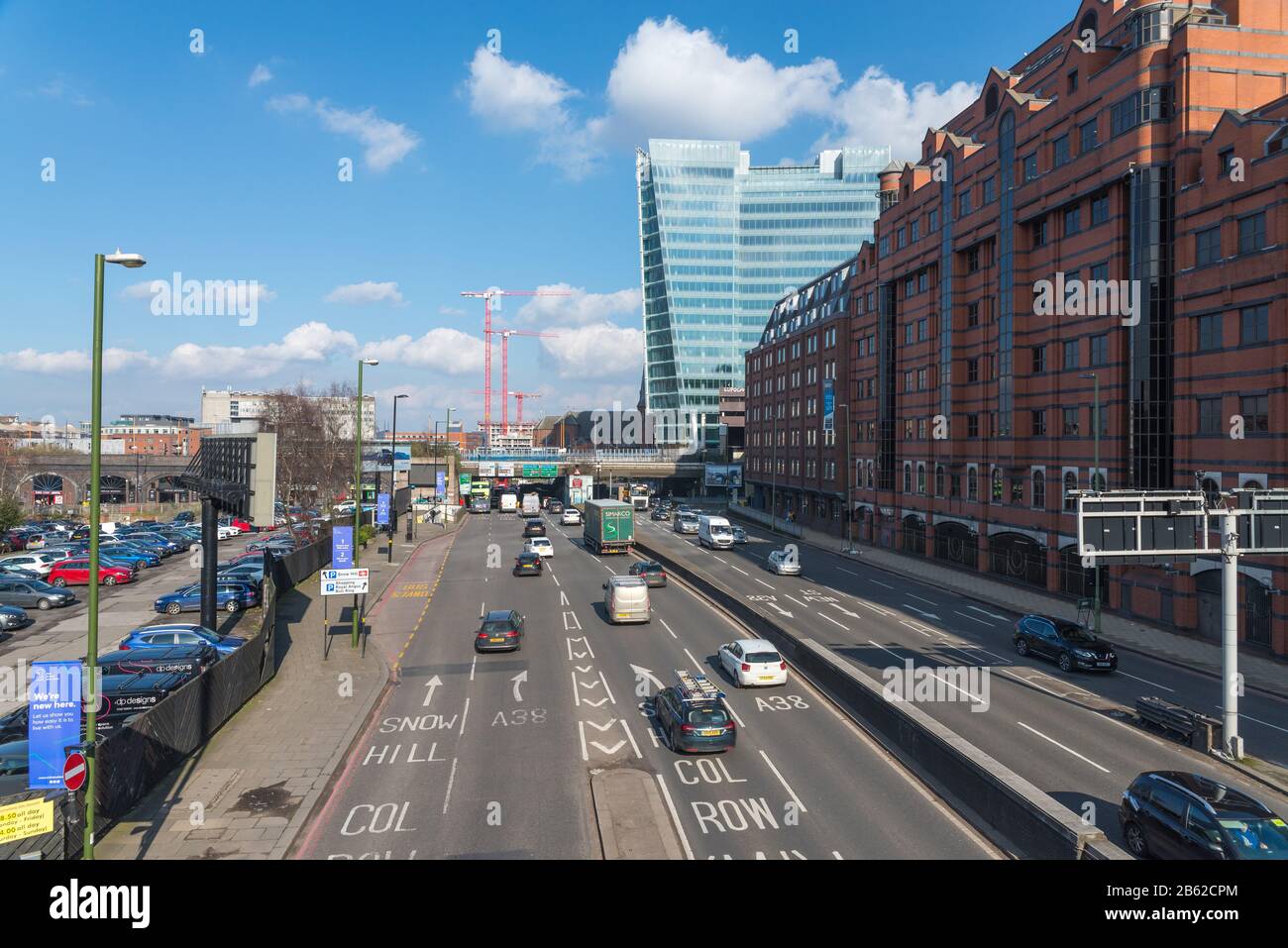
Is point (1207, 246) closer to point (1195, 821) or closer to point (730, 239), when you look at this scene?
point (1195, 821)

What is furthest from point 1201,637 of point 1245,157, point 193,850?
point 193,850

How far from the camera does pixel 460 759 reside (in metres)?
20.8

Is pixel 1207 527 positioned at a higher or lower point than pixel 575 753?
higher

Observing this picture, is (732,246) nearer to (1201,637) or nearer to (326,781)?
(1201,637)

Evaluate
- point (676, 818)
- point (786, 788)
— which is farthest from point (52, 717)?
point (786, 788)

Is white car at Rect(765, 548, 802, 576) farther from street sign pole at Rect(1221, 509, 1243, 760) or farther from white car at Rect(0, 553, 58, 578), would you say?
white car at Rect(0, 553, 58, 578)

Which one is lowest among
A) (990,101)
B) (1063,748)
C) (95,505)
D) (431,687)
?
(431,687)

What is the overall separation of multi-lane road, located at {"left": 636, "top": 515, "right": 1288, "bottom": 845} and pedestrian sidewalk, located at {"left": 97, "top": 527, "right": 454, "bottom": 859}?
16599 mm

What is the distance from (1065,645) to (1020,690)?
430 cm

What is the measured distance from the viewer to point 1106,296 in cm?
4303

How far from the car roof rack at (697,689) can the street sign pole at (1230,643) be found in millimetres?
13103

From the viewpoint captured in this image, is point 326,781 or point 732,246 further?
point 732,246

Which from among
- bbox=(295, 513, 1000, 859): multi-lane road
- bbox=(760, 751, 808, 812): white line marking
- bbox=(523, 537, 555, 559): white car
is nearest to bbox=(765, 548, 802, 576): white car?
bbox=(523, 537, 555, 559): white car
